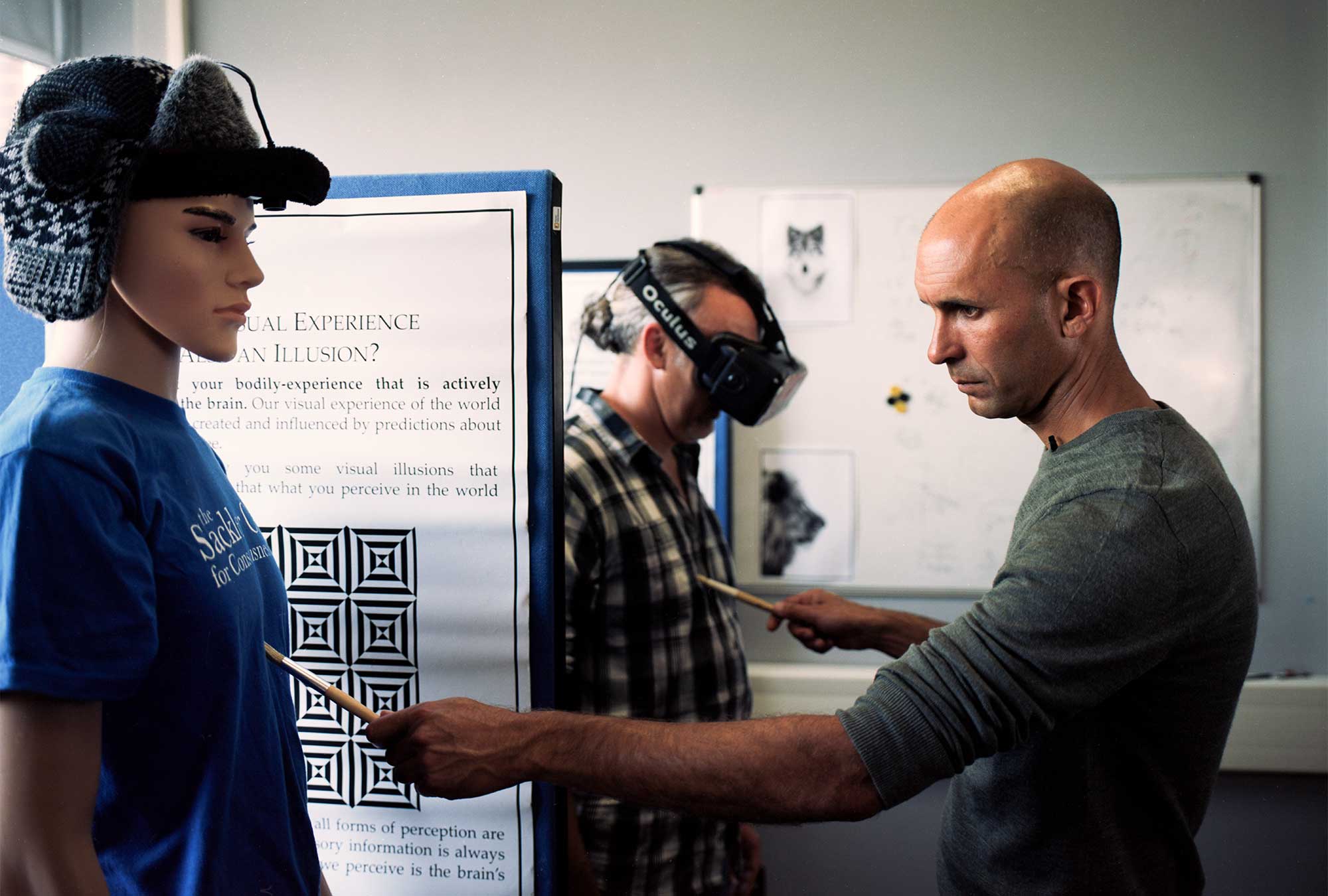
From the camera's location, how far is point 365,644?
1144mm

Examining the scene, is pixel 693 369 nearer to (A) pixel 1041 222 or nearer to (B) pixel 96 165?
(A) pixel 1041 222

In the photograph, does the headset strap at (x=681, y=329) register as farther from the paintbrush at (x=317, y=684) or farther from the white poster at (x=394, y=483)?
the paintbrush at (x=317, y=684)

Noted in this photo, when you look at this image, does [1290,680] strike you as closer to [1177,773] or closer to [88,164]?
[1177,773]

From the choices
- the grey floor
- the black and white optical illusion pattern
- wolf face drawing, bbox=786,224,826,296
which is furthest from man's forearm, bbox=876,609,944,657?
wolf face drawing, bbox=786,224,826,296

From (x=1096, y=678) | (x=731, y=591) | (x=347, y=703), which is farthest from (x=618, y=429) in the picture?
(x=1096, y=678)

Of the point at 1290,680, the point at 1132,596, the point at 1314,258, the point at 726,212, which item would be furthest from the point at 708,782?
the point at 1314,258

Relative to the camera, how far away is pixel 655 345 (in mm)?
1599

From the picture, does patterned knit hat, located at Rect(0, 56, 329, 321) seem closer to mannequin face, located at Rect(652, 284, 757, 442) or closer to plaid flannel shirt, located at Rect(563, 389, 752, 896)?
plaid flannel shirt, located at Rect(563, 389, 752, 896)

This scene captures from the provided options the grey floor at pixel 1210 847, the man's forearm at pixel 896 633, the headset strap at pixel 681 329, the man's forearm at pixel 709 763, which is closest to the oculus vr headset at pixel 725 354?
the headset strap at pixel 681 329

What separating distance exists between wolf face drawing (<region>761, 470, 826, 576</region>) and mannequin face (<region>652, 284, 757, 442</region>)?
0.94 metres

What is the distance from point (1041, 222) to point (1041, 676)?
1.65 ft

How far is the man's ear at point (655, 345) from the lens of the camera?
5.24ft

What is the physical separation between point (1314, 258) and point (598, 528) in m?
2.14

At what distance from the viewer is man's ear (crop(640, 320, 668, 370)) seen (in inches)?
62.8
